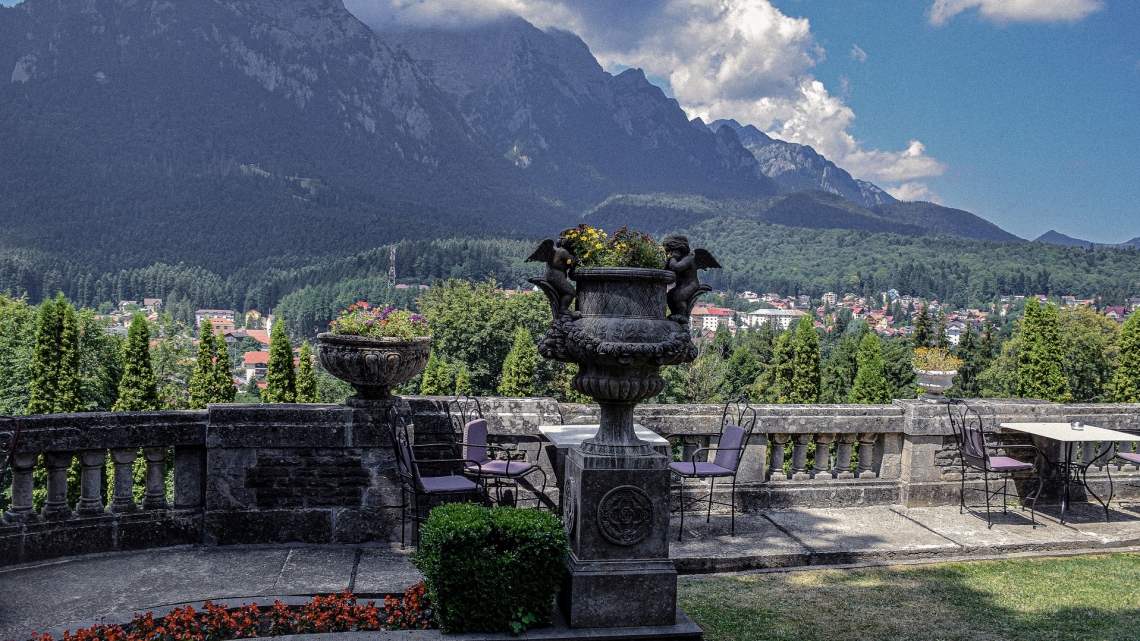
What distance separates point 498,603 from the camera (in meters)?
3.92

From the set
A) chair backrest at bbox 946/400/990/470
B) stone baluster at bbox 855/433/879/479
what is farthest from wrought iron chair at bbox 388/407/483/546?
chair backrest at bbox 946/400/990/470

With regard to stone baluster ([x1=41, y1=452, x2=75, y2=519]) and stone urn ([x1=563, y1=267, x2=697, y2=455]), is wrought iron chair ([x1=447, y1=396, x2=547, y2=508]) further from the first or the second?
stone baluster ([x1=41, y1=452, x2=75, y2=519])

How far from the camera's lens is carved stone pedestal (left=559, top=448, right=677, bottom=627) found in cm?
418

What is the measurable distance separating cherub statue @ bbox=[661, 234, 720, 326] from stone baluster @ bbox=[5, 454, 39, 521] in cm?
436

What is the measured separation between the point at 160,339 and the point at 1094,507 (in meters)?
40.0

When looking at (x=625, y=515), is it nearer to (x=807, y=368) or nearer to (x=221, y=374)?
(x=807, y=368)

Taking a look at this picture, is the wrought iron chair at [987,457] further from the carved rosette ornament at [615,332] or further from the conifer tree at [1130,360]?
the conifer tree at [1130,360]

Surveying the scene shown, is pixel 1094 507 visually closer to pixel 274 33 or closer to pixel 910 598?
pixel 910 598

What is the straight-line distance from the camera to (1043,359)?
78.2 feet

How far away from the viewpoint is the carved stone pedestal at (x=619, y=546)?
4180 mm

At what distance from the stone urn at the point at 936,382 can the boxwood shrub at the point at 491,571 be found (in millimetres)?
5025

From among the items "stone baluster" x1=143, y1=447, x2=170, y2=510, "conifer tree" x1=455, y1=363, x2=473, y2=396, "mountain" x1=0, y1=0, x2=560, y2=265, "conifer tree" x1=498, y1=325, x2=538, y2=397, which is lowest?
"conifer tree" x1=455, y1=363, x2=473, y2=396

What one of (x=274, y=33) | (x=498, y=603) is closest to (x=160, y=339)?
(x=498, y=603)

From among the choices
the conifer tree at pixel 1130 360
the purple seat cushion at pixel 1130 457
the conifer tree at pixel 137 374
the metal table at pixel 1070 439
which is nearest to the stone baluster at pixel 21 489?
the metal table at pixel 1070 439
